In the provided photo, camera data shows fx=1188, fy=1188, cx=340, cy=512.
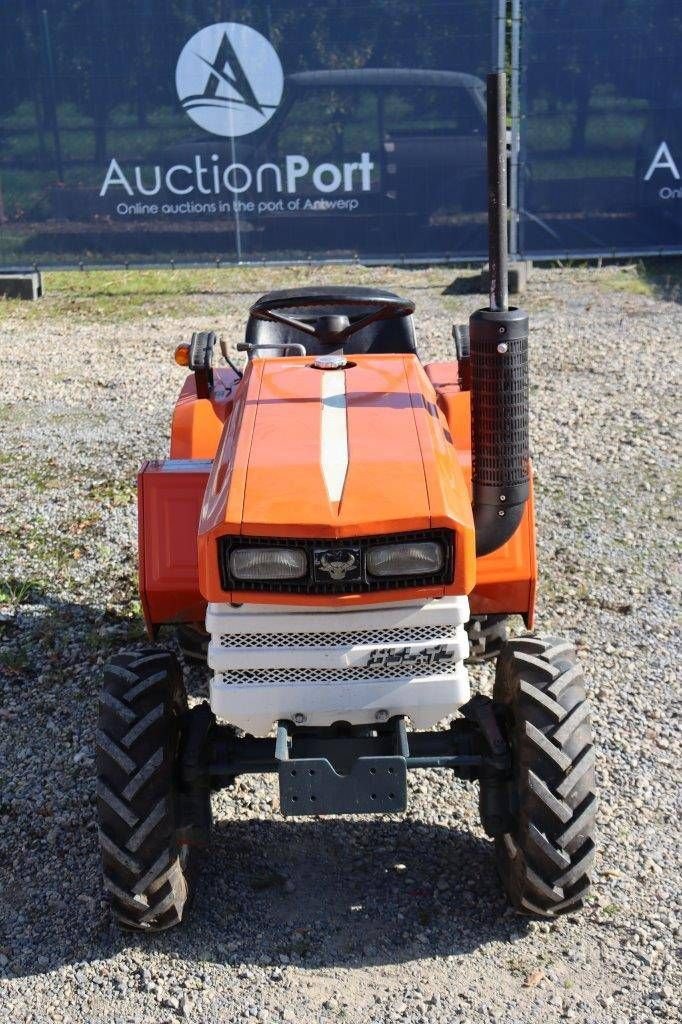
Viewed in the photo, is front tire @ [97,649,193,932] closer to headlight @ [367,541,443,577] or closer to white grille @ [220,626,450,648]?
white grille @ [220,626,450,648]

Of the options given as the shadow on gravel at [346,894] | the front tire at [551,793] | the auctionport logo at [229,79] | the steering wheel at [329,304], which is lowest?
the shadow on gravel at [346,894]

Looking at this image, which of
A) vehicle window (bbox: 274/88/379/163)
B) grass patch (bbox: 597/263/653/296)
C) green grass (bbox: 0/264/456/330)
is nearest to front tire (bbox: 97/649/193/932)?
green grass (bbox: 0/264/456/330)

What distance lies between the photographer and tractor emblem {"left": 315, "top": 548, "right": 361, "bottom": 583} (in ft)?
9.38

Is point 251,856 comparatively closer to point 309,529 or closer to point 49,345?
point 309,529

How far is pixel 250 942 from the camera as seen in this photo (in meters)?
3.26

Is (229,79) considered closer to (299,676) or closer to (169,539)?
(169,539)

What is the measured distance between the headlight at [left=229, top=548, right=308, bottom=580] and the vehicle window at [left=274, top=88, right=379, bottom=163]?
8442 millimetres

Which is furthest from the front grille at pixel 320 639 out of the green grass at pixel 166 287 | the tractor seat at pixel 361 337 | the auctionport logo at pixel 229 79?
the auctionport logo at pixel 229 79

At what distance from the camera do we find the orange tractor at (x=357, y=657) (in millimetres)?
2891

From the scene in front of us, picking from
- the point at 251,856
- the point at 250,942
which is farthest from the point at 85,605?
the point at 250,942

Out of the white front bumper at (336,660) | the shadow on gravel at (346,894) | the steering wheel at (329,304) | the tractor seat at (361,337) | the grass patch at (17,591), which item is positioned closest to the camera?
the white front bumper at (336,660)

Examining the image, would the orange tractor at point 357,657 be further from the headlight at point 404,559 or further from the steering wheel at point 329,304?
the steering wheel at point 329,304

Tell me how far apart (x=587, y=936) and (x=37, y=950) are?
1505mm

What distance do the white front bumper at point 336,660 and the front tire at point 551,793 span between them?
0.73 ft
